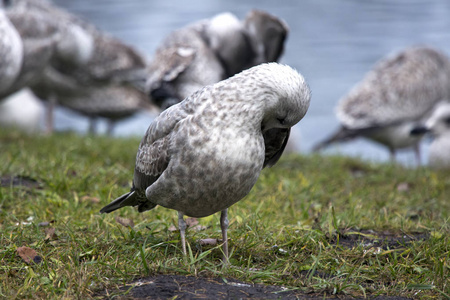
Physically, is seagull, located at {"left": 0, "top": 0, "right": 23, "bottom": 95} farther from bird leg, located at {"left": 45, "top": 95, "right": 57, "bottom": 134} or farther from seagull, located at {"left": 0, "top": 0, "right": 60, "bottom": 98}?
bird leg, located at {"left": 45, "top": 95, "right": 57, "bottom": 134}

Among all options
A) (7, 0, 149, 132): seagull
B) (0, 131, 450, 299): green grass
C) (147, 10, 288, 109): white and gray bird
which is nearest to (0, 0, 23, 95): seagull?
(0, 131, 450, 299): green grass

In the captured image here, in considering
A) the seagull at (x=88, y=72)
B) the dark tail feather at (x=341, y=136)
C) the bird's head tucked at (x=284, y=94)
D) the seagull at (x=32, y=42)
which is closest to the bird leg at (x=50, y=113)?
the seagull at (x=88, y=72)

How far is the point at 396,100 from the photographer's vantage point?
976cm

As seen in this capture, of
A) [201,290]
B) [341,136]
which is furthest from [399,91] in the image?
[201,290]

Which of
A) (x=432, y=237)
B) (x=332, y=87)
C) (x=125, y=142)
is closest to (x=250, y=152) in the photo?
(x=432, y=237)

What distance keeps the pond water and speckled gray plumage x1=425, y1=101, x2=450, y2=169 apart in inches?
165

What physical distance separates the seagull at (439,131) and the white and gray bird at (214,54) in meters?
2.91

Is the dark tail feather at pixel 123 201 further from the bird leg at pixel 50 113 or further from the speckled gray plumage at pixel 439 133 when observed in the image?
the bird leg at pixel 50 113

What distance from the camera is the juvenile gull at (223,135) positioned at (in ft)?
10.9

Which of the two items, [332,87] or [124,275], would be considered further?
[332,87]

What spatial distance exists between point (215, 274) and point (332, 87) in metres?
14.1

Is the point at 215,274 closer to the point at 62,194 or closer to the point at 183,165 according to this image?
the point at 183,165

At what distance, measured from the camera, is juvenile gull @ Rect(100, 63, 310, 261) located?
10.9 feet

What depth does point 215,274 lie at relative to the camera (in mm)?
3389
